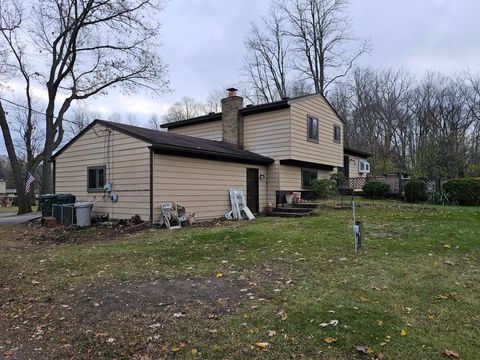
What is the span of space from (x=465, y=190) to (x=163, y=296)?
650 inches

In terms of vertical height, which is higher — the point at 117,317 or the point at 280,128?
the point at 280,128

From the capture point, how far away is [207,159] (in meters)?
14.0

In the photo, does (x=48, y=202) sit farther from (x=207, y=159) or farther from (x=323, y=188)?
(x=323, y=188)

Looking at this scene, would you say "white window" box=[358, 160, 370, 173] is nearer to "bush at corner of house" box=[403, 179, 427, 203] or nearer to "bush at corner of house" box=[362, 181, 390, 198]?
"bush at corner of house" box=[362, 181, 390, 198]

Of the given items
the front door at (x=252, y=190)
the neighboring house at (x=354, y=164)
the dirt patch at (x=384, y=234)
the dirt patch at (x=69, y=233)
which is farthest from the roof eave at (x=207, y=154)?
the neighboring house at (x=354, y=164)

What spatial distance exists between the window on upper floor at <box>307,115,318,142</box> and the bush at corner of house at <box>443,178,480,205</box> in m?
6.67

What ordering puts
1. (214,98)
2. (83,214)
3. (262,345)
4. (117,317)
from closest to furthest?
(262,345) < (117,317) < (83,214) < (214,98)

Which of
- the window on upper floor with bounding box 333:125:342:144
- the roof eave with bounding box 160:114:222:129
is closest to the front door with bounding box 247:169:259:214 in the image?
the roof eave with bounding box 160:114:222:129

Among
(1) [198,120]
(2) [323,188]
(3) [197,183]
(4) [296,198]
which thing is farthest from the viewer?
(1) [198,120]

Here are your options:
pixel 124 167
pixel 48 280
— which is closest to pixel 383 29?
pixel 124 167

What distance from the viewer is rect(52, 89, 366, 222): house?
492 inches

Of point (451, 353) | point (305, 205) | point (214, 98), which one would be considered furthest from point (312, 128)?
point (214, 98)

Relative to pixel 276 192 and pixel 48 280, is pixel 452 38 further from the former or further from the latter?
pixel 48 280

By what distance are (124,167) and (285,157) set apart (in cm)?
728
